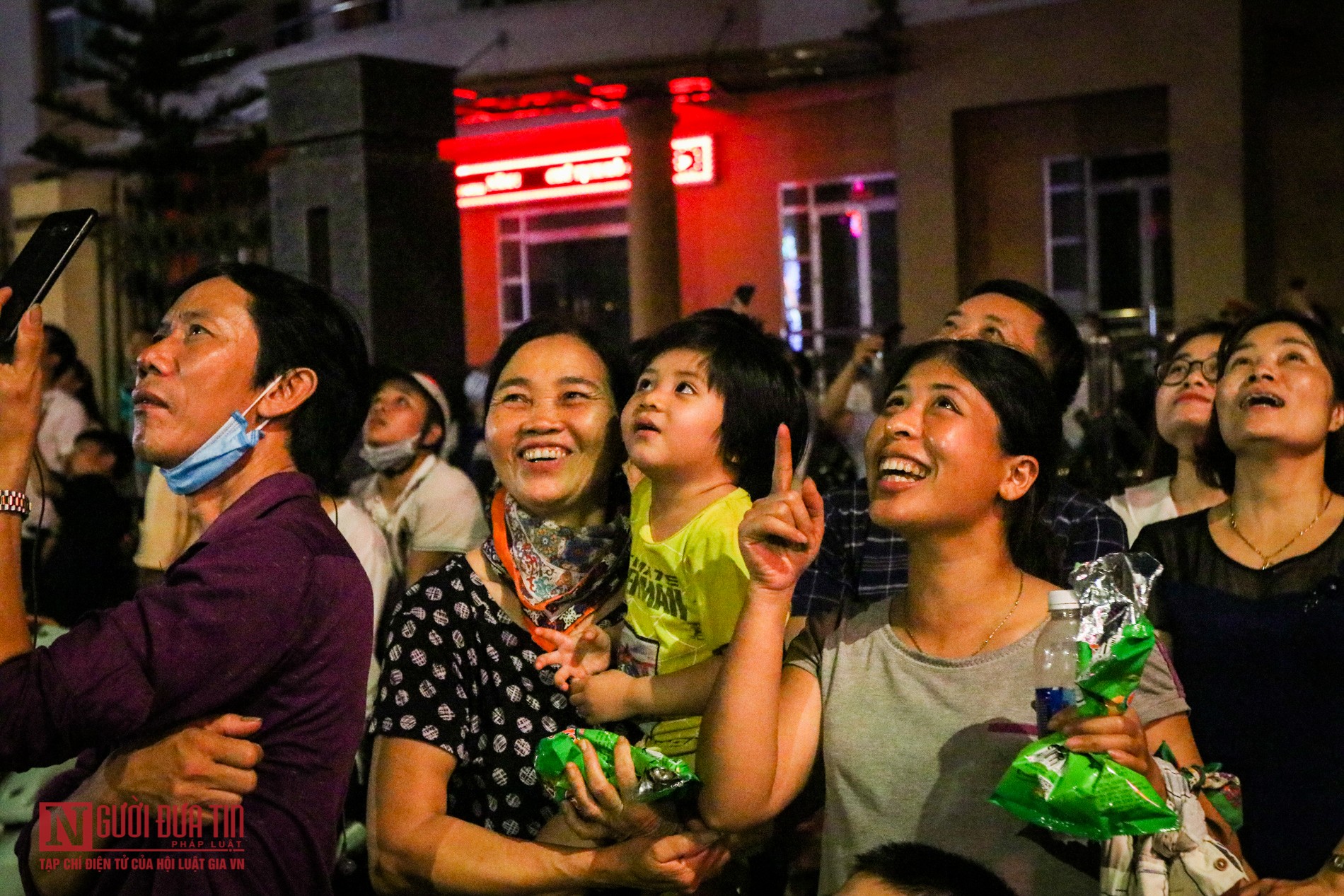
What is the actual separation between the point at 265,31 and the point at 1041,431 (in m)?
21.8

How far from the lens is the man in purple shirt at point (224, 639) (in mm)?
2367

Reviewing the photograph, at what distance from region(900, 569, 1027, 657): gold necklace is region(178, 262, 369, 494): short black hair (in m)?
1.18

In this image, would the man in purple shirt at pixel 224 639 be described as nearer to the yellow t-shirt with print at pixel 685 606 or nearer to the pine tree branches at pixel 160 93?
the yellow t-shirt with print at pixel 685 606

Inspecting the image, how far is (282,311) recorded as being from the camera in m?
2.95

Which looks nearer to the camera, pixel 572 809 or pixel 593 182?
pixel 572 809

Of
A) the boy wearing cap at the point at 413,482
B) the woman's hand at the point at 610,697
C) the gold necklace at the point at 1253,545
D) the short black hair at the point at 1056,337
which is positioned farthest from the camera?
the boy wearing cap at the point at 413,482

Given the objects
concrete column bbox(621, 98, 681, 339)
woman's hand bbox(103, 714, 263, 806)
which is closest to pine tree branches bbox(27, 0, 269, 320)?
concrete column bbox(621, 98, 681, 339)

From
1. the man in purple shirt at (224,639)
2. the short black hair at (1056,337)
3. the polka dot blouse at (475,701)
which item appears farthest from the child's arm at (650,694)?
the short black hair at (1056,337)

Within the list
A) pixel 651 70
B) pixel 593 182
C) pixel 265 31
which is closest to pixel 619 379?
pixel 651 70

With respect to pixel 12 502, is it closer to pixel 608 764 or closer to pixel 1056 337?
pixel 608 764

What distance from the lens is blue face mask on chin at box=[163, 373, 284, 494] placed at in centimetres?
281

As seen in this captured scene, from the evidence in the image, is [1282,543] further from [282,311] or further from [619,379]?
[282,311]

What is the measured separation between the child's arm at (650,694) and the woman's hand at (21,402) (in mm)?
1142

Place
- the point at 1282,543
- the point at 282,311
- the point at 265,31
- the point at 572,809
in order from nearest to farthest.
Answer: the point at 572,809 < the point at 282,311 < the point at 1282,543 < the point at 265,31
